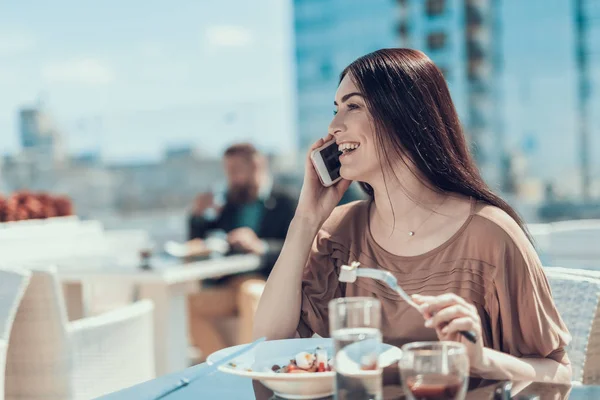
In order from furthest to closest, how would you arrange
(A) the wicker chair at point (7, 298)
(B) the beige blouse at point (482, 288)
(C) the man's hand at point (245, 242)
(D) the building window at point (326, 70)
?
(D) the building window at point (326, 70) < (C) the man's hand at point (245, 242) < (A) the wicker chair at point (7, 298) < (B) the beige blouse at point (482, 288)

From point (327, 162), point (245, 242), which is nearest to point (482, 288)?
point (327, 162)

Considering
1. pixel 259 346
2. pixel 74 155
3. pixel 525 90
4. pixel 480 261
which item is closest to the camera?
pixel 259 346

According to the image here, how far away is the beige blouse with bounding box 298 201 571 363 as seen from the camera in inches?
52.7

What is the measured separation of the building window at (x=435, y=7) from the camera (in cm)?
853

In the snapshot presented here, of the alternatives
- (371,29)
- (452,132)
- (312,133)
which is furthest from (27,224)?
(371,29)

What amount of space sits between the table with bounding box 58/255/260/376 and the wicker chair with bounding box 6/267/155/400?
2.65 feet

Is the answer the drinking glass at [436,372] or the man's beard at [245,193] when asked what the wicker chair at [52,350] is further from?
the man's beard at [245,193]

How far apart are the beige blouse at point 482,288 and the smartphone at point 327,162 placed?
6.2 inches

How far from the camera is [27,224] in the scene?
412cm

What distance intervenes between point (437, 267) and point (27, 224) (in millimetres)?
3158

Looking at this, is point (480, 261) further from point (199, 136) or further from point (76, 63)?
point (76, 63)

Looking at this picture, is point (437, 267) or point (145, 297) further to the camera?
point (145, 297)

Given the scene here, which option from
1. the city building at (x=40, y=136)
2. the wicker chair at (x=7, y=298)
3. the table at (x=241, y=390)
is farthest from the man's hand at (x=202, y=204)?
the city building at (x=40, y=136)

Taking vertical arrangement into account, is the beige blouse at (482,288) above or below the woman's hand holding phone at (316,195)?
below
